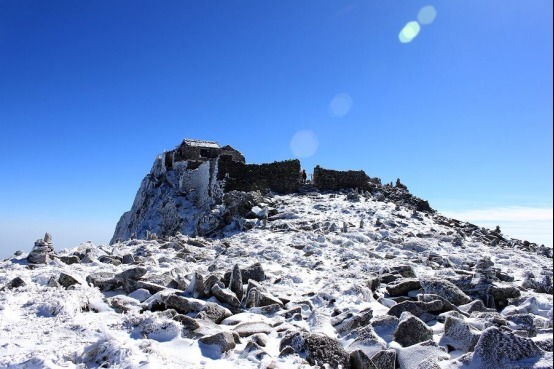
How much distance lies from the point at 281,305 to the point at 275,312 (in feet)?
0.85

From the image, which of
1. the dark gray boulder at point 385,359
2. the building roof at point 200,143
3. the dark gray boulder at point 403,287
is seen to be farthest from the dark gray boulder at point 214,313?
the building roof at point 200,143

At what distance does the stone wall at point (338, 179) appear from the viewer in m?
27.5

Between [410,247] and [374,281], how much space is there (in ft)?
19.1

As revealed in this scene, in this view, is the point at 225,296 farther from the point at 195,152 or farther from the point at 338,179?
the point at 195,152

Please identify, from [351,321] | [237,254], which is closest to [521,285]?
[351,321]

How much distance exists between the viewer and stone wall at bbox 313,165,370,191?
90.1ft

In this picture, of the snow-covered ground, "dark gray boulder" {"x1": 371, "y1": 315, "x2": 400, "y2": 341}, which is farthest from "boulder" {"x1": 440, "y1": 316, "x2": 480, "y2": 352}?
"dark gray boulder" {"x1": 371, "y1": 315, "x2": 400, "y2": 341}

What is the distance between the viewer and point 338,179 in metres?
27.5

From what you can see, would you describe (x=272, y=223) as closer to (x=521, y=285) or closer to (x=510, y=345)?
(x=521, y=285)

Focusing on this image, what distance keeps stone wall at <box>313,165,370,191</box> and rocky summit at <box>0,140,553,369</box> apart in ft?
41.9

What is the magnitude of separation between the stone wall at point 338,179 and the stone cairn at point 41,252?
64.8ft

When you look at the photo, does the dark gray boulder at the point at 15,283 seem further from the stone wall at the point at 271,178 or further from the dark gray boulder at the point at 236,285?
the stone wall at the point at 271,178

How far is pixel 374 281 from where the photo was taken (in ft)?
25.9

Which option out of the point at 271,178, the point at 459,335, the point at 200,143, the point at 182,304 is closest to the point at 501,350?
the point at 459,335
